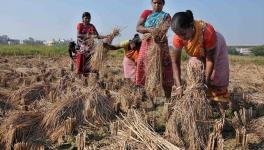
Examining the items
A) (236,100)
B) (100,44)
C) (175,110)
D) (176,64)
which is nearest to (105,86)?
(100,44)

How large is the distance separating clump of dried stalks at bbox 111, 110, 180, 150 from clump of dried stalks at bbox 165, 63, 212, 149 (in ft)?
0.68

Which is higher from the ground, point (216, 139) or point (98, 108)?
point (98, 108)

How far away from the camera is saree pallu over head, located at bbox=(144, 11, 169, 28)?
17.9 feet

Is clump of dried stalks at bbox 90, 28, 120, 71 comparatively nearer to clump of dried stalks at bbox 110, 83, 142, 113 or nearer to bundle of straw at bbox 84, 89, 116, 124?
clump of dried stalks at bbox 110, 83, 142, 113

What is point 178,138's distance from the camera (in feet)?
12.4

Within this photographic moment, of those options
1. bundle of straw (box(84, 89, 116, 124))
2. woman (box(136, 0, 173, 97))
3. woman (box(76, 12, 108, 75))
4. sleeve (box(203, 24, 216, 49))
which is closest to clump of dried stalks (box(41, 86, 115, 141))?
bundle of straw (box(84, 89, 116, 124))

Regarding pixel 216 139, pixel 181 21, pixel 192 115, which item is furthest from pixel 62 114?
pixel 216 139

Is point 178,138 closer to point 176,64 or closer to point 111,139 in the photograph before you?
point 111,139

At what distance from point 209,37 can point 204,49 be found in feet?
0.71

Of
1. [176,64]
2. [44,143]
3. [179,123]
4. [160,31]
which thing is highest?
[160,31]

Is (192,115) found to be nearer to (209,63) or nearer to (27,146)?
(209,63)

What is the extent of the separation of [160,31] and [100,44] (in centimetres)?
212

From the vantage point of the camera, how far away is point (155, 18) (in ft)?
18.3

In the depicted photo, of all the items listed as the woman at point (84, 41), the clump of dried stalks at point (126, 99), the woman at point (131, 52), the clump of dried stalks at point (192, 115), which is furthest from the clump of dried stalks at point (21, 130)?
the woman at point (84, 41)
